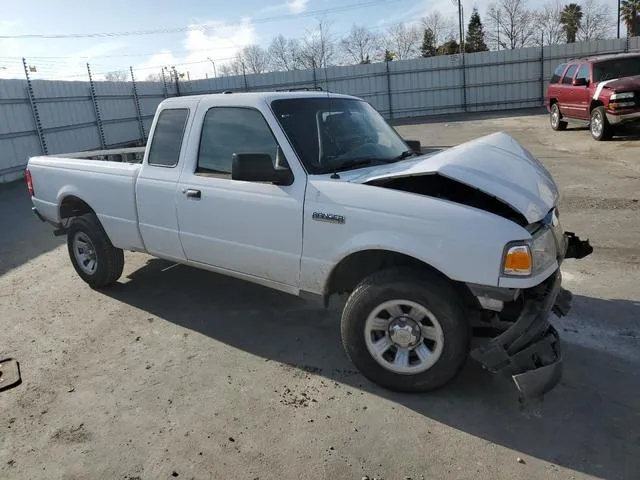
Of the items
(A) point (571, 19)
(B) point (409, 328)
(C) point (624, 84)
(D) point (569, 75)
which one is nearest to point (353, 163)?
(B) point (409, 328)

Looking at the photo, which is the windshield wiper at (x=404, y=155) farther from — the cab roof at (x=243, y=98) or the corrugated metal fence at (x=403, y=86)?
the corrugated metal fence at (x=403, y=86)

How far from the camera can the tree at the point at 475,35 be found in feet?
181

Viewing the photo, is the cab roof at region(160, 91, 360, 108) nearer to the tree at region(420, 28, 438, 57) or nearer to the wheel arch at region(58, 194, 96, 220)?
the wheel arch at region(58, 194, 96, 220)

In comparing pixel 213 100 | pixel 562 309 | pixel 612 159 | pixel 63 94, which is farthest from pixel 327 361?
pixel 63 94

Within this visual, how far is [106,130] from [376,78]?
14165mm

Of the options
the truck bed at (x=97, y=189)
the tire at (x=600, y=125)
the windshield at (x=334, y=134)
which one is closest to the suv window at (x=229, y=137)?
the windshield at (x=334, y=134)

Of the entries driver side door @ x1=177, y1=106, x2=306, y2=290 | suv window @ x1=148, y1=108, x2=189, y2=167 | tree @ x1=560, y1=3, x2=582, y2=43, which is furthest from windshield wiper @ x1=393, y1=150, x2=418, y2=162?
tree @ x1=560, y1=3, x2=582, y2=43

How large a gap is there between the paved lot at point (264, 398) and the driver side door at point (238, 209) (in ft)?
2.31

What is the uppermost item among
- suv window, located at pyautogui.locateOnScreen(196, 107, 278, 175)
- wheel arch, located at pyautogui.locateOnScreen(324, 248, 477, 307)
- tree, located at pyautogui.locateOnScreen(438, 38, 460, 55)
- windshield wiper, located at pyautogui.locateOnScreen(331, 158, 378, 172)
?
tree, located at pyautogui.locateOnScreen(438, 38, 460, 55)

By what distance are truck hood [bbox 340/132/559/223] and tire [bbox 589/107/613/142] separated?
1072 cm

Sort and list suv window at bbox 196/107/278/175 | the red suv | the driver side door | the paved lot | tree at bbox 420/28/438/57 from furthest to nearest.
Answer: tree at bbox 420/28/438/57
the red suv
suv window at bbox 196/107/278/175
the driver side door
the paved lot

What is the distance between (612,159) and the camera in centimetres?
1109

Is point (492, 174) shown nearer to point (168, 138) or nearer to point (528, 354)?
point (528, 354)

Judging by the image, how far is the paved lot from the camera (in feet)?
9.34
